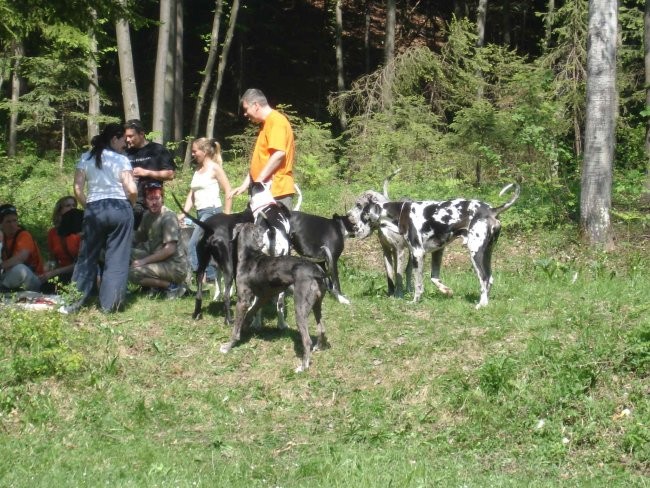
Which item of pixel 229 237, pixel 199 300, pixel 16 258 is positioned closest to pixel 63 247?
pixel 16 258

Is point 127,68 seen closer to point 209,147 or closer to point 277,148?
point 209,147

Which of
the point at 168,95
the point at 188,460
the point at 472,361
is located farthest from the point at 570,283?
the point at 168,95

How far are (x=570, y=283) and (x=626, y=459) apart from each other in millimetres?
5206

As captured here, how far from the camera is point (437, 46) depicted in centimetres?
3969

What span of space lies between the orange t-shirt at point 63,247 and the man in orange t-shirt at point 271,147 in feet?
8.71

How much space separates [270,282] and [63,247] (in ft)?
11.5

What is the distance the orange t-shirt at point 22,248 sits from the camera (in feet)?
38.4

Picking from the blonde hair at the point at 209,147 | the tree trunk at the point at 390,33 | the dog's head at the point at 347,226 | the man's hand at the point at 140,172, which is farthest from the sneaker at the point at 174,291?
the tree trunk at the point at 390,33

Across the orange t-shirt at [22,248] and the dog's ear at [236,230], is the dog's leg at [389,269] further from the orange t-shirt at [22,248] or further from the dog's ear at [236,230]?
the orange t-shirt at [22,248]

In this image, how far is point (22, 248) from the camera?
11.7 meters

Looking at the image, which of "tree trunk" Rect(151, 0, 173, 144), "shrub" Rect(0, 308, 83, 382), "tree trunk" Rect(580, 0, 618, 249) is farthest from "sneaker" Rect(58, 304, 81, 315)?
"tree trunk" Rect(151, 0, 173, 144)

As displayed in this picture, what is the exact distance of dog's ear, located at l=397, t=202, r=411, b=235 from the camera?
1184 centimetres

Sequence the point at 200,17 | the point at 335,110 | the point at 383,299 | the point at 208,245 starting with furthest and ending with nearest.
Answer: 1. the point at 200,17
2. the point at 335,110
3. the point at 383,299
4. the point at 208,245

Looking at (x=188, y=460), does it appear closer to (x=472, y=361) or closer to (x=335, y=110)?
(x=472, y=361)
